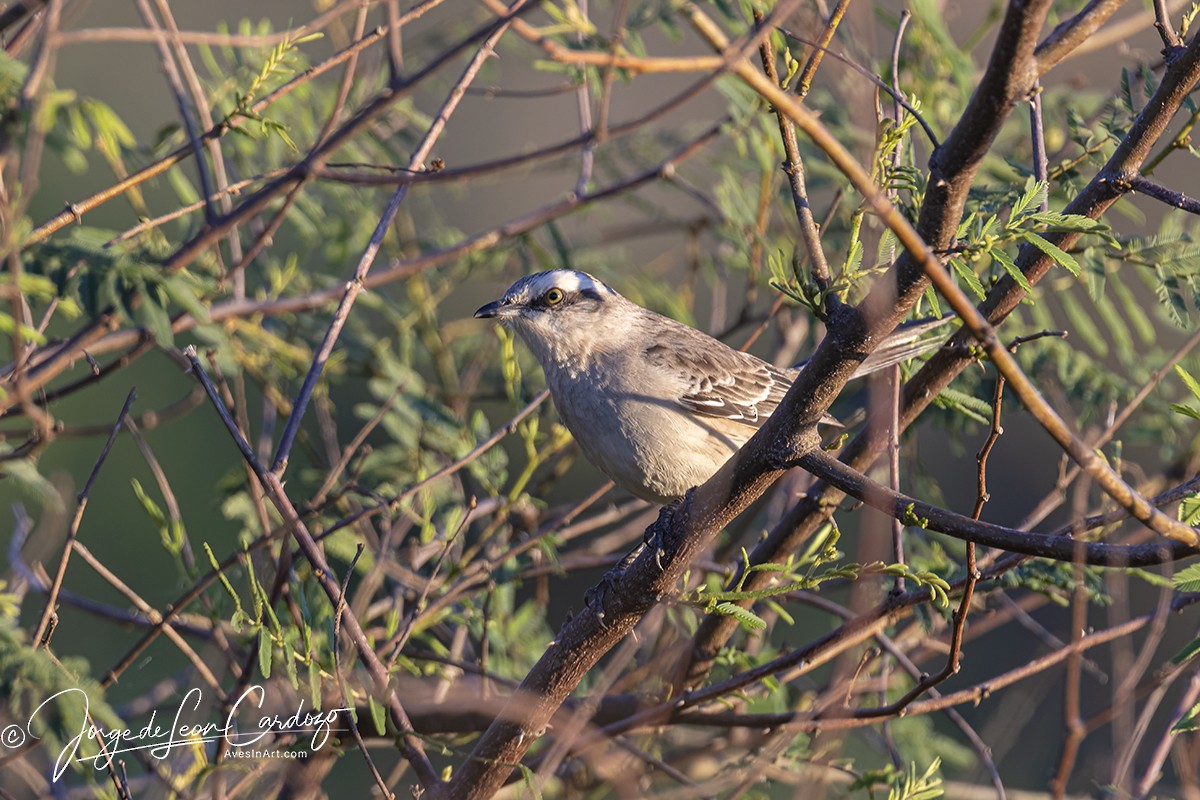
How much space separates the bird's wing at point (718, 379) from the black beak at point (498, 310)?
2.22ft

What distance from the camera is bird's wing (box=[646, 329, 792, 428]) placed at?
533cm

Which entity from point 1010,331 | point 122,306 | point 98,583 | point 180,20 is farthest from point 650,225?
point 180,20

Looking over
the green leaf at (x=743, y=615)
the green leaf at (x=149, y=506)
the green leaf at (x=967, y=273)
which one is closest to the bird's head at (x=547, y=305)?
the green leaf at (x=149, y=506)

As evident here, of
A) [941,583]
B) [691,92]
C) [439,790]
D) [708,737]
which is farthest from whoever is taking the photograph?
[708,737]

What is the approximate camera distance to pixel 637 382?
5.15 metres

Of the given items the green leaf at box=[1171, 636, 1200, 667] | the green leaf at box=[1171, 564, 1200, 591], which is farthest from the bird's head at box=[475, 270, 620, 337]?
the green leaf at box=[1171, 636, 1200, 667]

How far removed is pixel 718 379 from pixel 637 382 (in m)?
0.50

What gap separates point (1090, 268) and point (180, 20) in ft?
33.3

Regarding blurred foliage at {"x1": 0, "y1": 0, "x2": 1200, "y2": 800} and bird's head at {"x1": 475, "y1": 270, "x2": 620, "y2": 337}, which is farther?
bird's head at {"x1": 475, "y1": 270, "x2": 620, "y2": 337}

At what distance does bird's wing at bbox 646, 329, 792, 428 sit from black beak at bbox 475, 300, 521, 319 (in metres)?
0.68

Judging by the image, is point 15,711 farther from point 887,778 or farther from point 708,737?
point 708,737

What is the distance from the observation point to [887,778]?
12.8 ft

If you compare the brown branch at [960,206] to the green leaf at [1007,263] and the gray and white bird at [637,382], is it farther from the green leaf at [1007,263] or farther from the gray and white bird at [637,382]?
the gray and white bird at [637,382]

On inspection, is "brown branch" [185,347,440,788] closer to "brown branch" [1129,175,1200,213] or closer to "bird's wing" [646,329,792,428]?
"bird's wing" [646,329,792,428]
